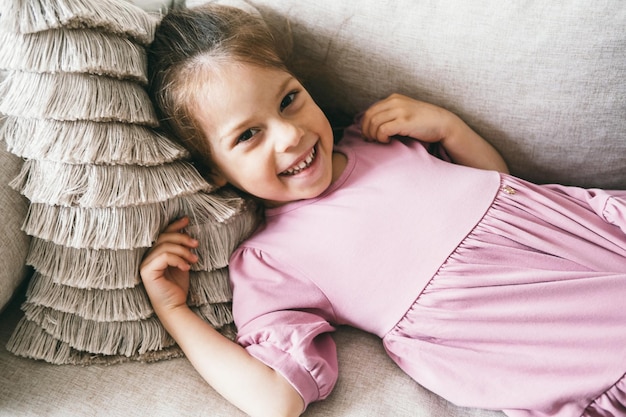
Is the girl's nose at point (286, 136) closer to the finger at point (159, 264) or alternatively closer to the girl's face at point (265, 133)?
the girl's face at point (265, 133)

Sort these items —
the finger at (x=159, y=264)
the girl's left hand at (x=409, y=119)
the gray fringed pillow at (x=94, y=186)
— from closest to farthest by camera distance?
the gray fringed pillow at (x=94, y=186) → the finger at (x=159, y=264) → the girl's left hand at (x=409, y=119)

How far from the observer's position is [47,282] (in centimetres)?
86

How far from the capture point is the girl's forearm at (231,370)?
81 centimetres

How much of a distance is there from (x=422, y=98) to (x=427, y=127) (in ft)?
0.20

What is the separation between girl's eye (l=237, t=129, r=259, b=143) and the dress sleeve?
0.19 meters

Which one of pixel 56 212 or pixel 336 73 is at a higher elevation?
pixel 336 73

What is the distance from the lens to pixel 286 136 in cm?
88

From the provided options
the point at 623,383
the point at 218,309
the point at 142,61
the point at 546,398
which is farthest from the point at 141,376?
the point at 623,383

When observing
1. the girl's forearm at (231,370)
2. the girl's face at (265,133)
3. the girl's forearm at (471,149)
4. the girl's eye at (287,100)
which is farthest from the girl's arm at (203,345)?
the girl's forearm at (471,149)

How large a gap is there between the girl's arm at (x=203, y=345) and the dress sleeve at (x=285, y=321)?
0.02 meters

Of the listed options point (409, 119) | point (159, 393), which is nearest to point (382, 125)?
point (409, 119)

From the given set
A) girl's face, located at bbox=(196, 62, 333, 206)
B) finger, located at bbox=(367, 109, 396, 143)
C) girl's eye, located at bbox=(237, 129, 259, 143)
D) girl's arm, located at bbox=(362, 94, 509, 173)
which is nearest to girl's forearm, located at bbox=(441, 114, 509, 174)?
girl's arm, located at bbox=(362, 94, 509, 173)

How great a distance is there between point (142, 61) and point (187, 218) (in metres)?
0.25

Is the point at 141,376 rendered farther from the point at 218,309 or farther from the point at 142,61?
the point at 142,61
